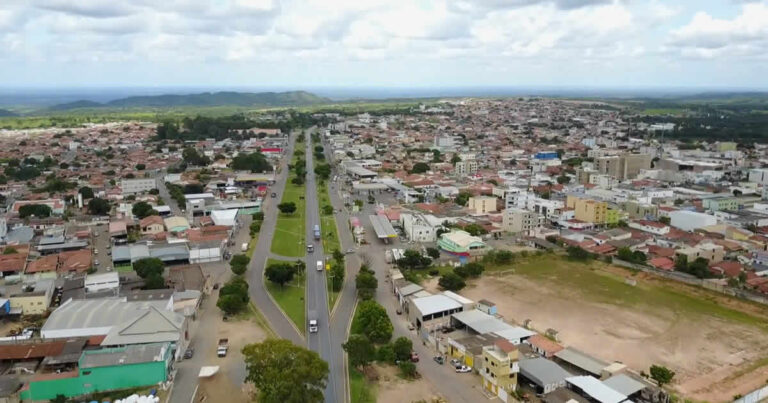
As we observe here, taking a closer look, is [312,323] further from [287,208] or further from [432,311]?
[287,208]

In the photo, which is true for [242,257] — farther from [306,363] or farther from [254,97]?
[254,97]

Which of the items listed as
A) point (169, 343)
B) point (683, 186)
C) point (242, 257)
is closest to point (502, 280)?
point (242, 257)

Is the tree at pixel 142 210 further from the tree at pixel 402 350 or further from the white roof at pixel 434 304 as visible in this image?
the tree at pixel 402 350

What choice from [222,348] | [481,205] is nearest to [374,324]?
[222,348]

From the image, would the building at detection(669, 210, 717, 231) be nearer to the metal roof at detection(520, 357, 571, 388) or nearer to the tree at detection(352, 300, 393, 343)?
the metal roof at detection(520, 357, 571, 388)

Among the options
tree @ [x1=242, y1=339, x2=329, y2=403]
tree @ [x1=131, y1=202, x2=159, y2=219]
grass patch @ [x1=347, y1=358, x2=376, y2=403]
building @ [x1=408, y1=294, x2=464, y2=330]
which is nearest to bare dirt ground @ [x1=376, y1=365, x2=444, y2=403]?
grass patch @ [x1=347, y1=358, x2=376, y2=403]

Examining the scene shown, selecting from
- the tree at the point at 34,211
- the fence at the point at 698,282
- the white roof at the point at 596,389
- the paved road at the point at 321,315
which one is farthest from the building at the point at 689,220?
the tree at the point at 34,211
